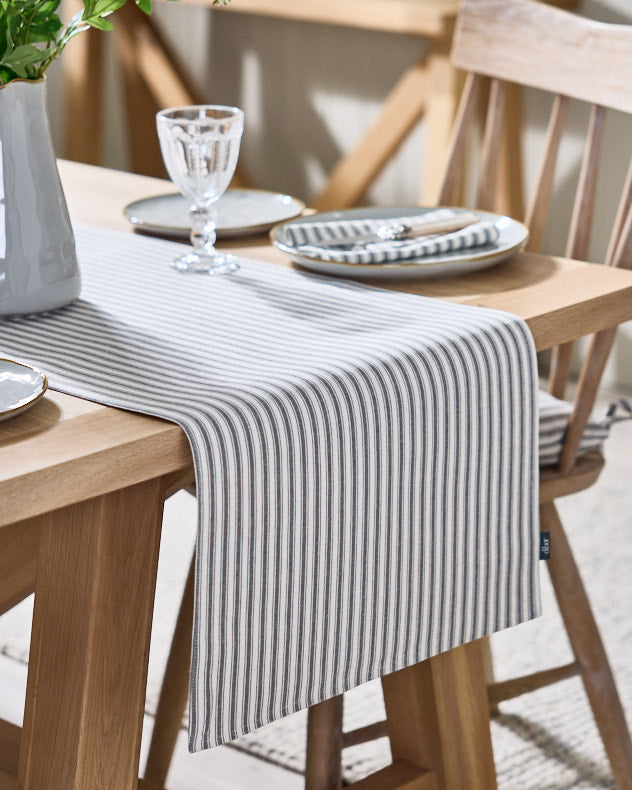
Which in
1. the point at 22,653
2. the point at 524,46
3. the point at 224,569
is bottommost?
the point at 22,653

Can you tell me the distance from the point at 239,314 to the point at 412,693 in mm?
415

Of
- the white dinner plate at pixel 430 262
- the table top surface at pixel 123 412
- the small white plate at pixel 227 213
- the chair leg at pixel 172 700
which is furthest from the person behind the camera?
the chair leg at pixel 172 700

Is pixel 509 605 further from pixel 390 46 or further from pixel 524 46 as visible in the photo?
pixel 390 46

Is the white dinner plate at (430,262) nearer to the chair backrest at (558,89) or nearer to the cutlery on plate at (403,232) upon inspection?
the cutlery on plate at (403,232)

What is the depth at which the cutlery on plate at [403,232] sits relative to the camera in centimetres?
125

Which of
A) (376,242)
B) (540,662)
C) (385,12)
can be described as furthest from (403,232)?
(385,12)

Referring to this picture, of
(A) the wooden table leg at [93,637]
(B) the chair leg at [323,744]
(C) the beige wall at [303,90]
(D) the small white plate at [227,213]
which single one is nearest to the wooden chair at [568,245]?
(B) the chair leg at [323,744]

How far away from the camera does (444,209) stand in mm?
1362

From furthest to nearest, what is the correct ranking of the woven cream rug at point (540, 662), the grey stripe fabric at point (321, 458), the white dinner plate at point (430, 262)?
the woven cream rug at point (540, 662)
the white dinner plate at point (430, 262)
the grey stripe fabric at point (321, 458)

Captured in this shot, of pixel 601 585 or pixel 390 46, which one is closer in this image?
pixel 601 585

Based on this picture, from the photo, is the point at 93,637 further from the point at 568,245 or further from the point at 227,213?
the point at 568,245

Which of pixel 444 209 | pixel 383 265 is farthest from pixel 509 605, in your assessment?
pixel 444 209

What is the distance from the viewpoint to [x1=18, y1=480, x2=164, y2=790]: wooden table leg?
0.89 meters

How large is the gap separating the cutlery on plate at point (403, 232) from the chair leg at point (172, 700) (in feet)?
1.48
